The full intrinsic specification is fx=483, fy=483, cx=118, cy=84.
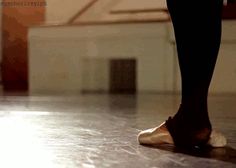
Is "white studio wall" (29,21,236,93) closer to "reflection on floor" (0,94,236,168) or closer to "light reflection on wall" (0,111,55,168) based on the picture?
"reflection on floor" (0,94,236,168)

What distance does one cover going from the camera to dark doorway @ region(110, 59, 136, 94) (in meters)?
4.14

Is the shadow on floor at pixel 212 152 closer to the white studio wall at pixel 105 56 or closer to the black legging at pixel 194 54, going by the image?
the black legging at pixel 194 54

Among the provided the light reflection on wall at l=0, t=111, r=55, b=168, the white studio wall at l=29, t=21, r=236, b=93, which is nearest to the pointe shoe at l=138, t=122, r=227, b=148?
the light reflection on wall at l=0, t=111, r=55, b=168

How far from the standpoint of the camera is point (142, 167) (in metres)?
0.76

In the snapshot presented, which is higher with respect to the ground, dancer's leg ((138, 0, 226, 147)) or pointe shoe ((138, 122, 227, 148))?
dancer's leg ((138, 0, 226, 147))

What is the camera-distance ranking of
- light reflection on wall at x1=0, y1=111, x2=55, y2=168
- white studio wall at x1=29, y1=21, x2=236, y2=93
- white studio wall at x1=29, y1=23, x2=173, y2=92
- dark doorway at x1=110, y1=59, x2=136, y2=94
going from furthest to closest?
dark doorway at x1=110, y1=59, x2=136, y2=94
white studio wall at x1=29, y1=23, x2=173, y2=92
white studio wall at x1=29, y1=21, x2=236, y2=93
light reflection on wall at x1=0, y1=111, x2=55, y2=168

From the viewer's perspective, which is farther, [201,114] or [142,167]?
[201,114]

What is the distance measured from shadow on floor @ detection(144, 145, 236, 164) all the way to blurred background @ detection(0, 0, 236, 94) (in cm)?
285

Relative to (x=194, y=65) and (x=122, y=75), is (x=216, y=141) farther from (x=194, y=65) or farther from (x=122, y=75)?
(x=122, y=75)

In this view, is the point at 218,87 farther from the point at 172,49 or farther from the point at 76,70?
the point at 76,70

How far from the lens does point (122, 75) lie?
4238 mm

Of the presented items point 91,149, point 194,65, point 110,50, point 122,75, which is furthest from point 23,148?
point 122,75

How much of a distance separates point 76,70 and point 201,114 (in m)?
3.30

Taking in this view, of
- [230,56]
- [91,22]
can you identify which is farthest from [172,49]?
[91,22]
